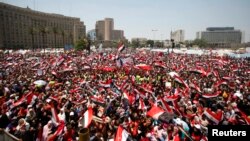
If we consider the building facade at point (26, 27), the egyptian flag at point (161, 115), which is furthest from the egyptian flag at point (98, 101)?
the building facade at point (26, 27)

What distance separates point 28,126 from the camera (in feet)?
26.3

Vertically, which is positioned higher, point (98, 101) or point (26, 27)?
point (26, 27)

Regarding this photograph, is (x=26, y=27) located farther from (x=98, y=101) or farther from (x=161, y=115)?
(x=161, y=115)

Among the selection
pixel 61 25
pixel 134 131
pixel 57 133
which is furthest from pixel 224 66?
pixel 61 25

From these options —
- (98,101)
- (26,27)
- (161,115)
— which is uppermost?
(26,27)

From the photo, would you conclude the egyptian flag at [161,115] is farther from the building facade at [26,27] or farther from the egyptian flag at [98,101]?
the building facade at [26,27]

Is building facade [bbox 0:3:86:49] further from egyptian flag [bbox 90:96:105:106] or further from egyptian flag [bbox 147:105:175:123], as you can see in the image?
egyptian flag [bbox 147:105:175:123]

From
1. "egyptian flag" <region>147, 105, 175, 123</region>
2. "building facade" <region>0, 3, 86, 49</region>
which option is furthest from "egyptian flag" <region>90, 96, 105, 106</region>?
"building facade" <region>0, 3, 86, 49</region>

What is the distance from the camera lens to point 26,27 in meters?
125

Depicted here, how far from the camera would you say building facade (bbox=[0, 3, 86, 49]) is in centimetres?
10650

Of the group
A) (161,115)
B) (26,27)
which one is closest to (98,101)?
(161,115)

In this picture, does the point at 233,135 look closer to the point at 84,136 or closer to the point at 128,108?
the point at 84,136

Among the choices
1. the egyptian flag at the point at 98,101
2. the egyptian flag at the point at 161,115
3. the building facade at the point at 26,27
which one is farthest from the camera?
the building facade at the point at 26,27

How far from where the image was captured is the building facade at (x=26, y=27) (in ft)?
349
